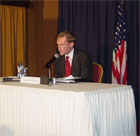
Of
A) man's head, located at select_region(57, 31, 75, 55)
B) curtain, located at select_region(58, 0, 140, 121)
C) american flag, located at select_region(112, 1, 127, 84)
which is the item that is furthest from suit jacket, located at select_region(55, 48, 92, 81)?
curtain, located at select_region(58, 0, 140, 121)

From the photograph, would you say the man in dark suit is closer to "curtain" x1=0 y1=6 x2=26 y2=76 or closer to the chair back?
the chair back

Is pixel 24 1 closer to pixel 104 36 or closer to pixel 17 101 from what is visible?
pixel 104 36

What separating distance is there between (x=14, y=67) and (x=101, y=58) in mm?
2396

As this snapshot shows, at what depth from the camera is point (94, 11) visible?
657 centimetres

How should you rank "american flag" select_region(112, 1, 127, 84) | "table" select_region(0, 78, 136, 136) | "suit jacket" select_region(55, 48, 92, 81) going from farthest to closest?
"american flag" select_region(112, 1, 127, 84) < "suit jacket" select_region(55, 48, 92, 81) < "table" select_region(0, 78, 136, 136)

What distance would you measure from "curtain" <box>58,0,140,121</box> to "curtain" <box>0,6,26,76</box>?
3.57 feet

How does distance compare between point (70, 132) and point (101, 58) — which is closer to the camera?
point (70, 132)

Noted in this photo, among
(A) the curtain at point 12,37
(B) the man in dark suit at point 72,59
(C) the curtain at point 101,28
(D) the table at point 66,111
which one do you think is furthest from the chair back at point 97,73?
(A) the curtain at point 12,37

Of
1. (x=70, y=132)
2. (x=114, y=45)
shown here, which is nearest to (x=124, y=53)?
(x=114, y=45)

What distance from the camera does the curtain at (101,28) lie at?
5.94 metres

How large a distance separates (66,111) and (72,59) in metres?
1.53

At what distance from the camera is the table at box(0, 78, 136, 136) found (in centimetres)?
300

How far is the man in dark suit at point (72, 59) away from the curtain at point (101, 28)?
1.76m

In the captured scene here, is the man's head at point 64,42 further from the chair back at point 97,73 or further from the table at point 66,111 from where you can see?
the table at point 66,111
